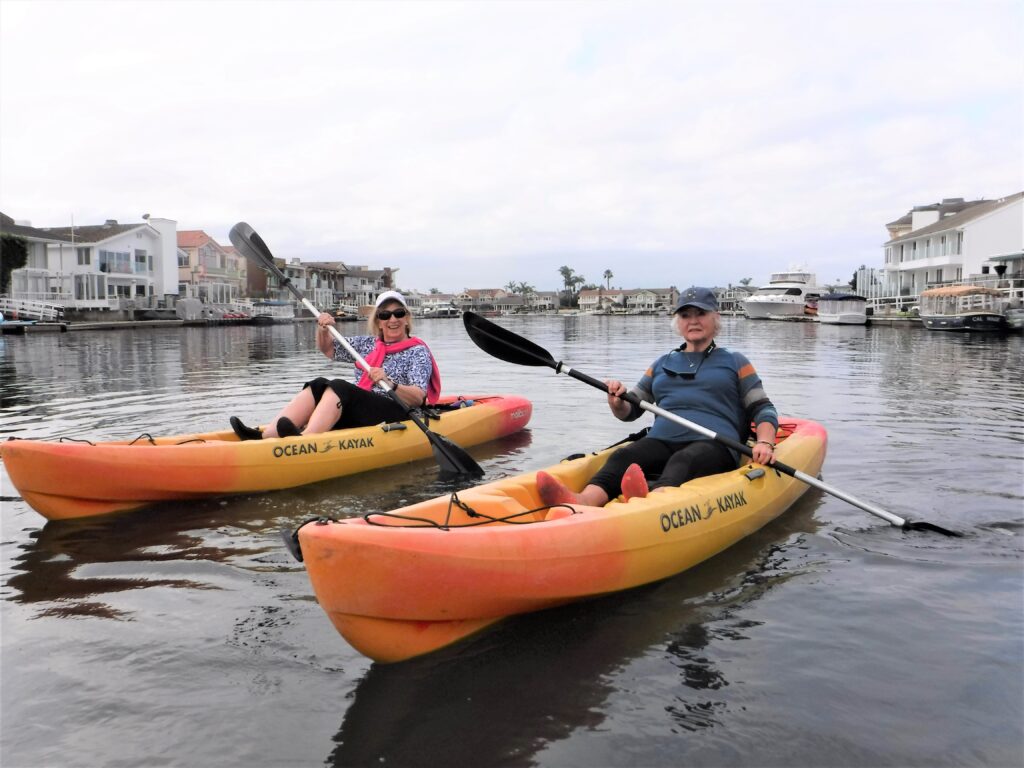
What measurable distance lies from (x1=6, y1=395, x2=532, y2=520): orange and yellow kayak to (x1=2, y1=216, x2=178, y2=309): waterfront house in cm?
4510

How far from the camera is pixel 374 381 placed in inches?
292

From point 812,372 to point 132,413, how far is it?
13403mm

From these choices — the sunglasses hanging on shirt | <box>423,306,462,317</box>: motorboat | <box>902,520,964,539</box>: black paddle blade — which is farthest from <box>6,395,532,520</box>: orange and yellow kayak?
<box>423,306,462,317</box>: motorboat

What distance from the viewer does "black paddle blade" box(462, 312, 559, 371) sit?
650cm

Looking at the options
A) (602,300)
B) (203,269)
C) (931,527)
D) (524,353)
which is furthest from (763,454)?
(602,300)

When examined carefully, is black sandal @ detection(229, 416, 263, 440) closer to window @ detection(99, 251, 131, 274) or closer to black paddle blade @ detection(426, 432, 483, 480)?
black paddle blade @ detection(426, 432, 483, 480)

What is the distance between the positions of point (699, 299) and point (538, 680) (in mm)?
3022

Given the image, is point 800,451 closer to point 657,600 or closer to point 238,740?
point 657,600

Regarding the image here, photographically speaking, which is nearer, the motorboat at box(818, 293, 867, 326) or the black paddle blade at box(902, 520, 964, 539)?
the black paddle blade at box(902, 520, 964, 539)

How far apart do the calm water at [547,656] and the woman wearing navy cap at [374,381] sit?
69 centimetres

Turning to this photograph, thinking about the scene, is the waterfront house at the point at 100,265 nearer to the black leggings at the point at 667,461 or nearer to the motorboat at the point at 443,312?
the black leggings at the point at 667,461

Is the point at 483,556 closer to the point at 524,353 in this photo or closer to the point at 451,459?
the point at 524,353

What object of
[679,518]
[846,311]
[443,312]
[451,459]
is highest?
[443,312]

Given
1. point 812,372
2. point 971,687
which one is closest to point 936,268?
point 812,372
